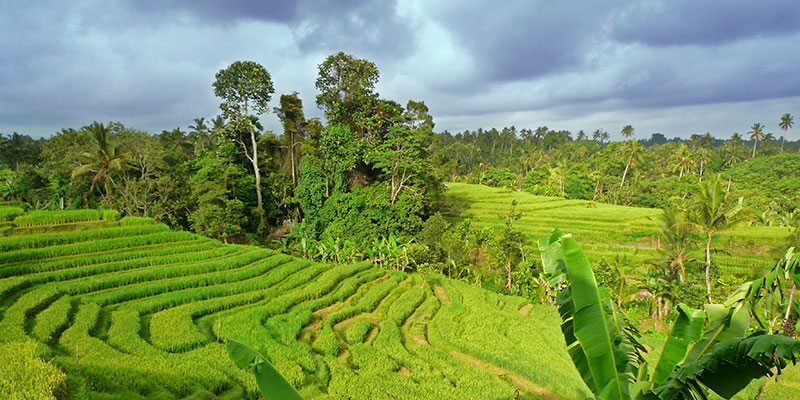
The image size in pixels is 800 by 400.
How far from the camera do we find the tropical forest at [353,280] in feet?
9.46

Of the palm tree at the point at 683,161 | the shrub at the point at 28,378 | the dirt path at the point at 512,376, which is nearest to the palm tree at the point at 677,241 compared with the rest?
the dirt path at the point at 512,376

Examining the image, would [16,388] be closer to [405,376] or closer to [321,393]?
[321,393]

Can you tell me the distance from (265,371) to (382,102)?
20.1m

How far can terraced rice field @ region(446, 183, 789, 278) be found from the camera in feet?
63.0

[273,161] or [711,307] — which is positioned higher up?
[273,161]

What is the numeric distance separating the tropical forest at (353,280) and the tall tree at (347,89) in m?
0.13

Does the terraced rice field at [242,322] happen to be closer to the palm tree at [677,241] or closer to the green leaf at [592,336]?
the green leaf at [592,336]

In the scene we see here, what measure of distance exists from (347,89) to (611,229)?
1997 cm

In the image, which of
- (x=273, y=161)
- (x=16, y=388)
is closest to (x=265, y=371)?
(x=16, y=388)

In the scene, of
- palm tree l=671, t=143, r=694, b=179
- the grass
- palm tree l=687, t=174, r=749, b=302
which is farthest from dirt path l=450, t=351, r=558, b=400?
palm tree l=671, t=143, r=694, b=179

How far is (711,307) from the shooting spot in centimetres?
282

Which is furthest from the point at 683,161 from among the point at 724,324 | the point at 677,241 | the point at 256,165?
the point at 724,324

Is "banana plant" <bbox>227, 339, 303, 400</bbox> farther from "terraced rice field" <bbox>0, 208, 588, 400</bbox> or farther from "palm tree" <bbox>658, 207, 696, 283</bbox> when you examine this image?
"palm tree" <bbox>658, 207, 696, 283</bbox>

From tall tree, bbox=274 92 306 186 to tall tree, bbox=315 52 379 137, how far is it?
3734 millimetres
